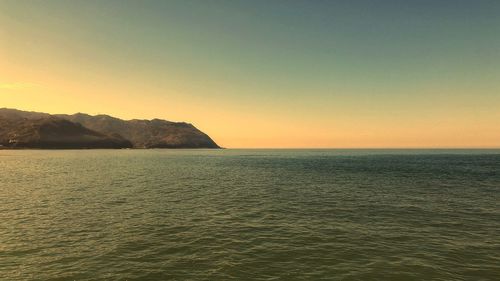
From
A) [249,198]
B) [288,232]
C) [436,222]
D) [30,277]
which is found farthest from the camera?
[249,198]

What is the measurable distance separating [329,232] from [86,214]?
25.6 metres

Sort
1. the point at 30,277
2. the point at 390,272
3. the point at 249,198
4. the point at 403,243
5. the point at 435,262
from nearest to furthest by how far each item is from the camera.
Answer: the point at 30,277
the point at 390,272
the point at 435,262
the point at 403,243
the point at 249,198

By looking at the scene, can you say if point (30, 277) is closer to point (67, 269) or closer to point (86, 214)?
point (67, 269)

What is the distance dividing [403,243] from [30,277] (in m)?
25.6

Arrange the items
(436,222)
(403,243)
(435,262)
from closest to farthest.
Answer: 1. (435,262)
2. (403,243)
3. (436,222)

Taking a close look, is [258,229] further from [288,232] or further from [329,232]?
[329,232]

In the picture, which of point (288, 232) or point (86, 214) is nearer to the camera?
point (288, 232)

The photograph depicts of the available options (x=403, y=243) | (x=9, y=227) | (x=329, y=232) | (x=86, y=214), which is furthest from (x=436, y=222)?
(x=9, y=227)

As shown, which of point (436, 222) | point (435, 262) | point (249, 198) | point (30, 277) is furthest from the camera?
point (249, 198)

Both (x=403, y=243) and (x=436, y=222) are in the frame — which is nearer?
(x=403, y=243)

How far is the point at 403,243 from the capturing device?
79.3ft

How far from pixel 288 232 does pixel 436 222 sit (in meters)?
16.2

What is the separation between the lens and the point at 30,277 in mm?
17203

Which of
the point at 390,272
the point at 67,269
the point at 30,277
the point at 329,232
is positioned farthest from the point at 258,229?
the point at 30,277
